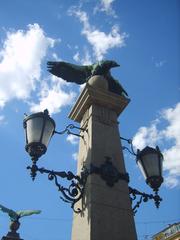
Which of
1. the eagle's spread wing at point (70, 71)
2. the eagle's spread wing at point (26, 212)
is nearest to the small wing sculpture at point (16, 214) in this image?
the eagle's spread wing at point (26, 212)

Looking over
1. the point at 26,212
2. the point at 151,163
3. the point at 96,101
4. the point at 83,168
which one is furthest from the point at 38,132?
the point at 26,212

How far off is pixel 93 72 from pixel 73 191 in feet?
8.65

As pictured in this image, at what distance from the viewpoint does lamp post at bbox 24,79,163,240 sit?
181 inches

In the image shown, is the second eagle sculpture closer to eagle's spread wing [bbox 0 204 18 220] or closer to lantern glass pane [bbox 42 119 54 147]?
eagle's spread wing [bbox 0 204 18 220]

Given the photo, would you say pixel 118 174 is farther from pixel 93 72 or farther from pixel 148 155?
pixel 93 72

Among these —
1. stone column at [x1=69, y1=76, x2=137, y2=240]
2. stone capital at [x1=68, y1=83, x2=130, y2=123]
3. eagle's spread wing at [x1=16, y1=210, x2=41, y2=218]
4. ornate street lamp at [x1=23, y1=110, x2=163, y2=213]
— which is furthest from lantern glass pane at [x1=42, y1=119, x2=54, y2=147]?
eagle's spread wing at [x1=16, y1=210, x2=41, y2=218]

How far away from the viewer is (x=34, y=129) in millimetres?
4746

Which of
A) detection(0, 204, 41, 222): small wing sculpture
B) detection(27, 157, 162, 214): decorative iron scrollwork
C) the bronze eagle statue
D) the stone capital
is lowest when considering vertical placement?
detection(27, 157, 162, 214): decorative iron scrollwork

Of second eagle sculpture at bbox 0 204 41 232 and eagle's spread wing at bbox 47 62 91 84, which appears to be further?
second eagle sculpture at bbox 0 204 41 232

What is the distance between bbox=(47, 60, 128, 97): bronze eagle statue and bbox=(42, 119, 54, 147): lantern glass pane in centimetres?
215

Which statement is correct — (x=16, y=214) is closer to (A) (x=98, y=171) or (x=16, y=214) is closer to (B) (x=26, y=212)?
(B) (x=26, y=212)

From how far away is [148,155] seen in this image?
18.1 ft

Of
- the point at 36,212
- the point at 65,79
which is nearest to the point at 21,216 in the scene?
the point at 36,212

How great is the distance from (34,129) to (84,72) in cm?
261
